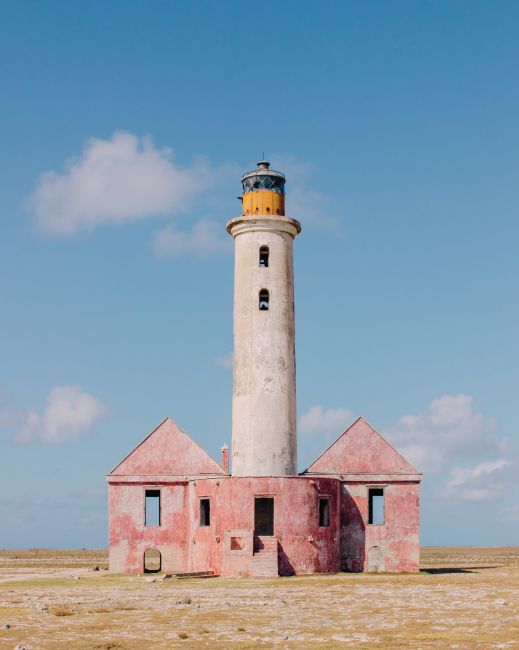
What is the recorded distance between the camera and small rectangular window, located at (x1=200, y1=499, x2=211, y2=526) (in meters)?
40.2

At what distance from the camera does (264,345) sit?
40219mm

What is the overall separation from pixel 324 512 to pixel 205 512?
204 inches

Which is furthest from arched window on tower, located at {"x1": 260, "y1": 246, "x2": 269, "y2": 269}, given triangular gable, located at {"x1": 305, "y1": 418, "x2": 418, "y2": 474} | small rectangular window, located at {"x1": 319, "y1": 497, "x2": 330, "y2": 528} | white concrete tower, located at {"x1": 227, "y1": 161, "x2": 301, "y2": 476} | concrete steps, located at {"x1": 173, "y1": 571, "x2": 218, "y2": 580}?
concrete steps, located at {"x1": 173, "y1": 571, "x2": 218, "y2": 580}

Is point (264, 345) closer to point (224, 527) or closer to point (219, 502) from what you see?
point (219, 502)

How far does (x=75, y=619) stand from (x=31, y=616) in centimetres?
147

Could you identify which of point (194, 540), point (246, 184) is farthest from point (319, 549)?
point (246, 184)

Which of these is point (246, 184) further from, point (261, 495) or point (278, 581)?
point (278, 581)

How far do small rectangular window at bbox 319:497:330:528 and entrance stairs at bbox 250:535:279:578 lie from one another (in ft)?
9.96

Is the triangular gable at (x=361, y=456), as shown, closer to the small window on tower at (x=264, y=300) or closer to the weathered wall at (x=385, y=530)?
the weathered wall at (x=385, y=530)

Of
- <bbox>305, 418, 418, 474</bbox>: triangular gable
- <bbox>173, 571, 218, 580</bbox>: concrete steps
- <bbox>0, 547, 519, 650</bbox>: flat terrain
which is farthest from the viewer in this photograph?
<bbox>305, 418, 418, 474</bbox>: triangular gable

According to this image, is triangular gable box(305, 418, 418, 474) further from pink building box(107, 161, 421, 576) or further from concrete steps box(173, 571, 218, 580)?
concrete steps box(173, 571, 218, 580)

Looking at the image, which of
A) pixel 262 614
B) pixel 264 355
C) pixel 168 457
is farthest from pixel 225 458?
pixel 262 614

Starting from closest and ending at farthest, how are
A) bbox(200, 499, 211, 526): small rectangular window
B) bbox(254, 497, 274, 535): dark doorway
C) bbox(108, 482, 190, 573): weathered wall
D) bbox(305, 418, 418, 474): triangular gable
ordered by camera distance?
bbox(200, 499, 211, 526): small rectangular window < bbox(254, 497, 274, 535): dark doorway < bbox(108, 482, 190, 573): weathered wall < bbox(305, 418, 418, 474): triangular gable

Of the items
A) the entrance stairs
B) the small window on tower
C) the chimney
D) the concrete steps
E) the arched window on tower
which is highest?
the arched window on tower
